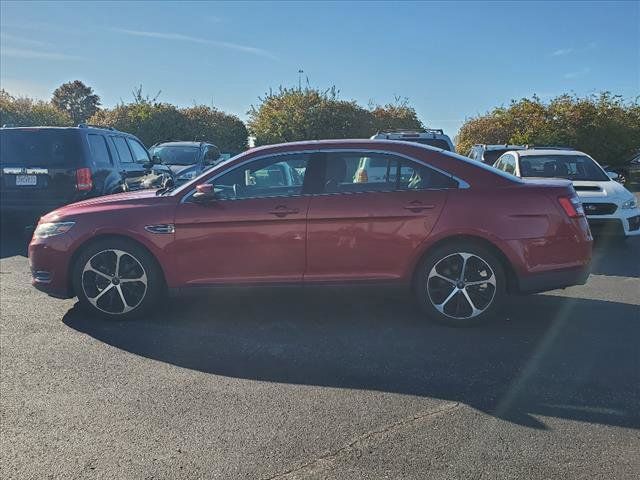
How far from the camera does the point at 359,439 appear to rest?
10.4ft

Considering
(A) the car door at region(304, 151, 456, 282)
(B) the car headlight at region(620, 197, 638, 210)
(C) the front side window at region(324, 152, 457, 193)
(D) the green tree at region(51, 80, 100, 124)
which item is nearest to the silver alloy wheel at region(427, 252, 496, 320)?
(A) the car door at region(304, 151, 456, 282)

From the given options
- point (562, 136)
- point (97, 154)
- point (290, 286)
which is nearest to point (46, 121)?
point (97, 154)

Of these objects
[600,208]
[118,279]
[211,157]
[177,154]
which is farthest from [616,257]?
[177,154]

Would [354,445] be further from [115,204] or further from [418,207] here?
[115,204]

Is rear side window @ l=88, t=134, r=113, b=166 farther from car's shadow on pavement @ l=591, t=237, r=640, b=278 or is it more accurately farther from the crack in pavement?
car's shadow on pavement @ l=591, t=237, r=640, b=278

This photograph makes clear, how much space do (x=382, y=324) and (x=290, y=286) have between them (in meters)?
0.90

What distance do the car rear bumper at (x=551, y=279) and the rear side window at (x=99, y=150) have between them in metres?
6.68

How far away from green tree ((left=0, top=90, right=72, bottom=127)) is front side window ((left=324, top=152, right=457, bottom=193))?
820 inches

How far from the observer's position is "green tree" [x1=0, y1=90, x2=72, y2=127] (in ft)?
75.9

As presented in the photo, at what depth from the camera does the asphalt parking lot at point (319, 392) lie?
2998 mm

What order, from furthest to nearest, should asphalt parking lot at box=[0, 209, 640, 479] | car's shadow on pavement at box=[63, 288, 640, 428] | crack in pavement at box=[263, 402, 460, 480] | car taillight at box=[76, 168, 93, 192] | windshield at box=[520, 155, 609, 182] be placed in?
1. windshield at box=[520, 155, 609, 182]
2. car taillight at box=[76, 168, 93, 192]
3. car's shadow on pavement at box=[63, 288, 640, 428]
4. asphalt parking lot at box=[0, 209, 640, 479]
5. crack in pavement at box=[263, 402, 460, 480]

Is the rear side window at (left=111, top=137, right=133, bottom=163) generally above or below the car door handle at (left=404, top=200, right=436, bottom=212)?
above

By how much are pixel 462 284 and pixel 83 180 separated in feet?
19.9

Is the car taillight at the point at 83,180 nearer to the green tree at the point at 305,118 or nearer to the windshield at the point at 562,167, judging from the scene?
the windshield at the point at 562,167
